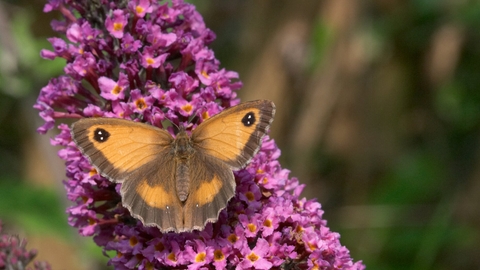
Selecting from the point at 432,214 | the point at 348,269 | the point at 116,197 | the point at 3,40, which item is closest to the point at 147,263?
the point at 116,197

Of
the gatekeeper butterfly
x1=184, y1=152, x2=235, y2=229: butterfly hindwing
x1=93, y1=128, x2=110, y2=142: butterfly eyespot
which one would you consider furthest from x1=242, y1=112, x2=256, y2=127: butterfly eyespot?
x1=93, y1=128, x2=110, y2=142: butterfly eyespot

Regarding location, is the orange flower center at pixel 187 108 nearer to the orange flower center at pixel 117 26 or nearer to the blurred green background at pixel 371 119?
the orange flower center at pixel 117 26

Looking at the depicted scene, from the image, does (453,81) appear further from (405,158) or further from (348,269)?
(348,269)

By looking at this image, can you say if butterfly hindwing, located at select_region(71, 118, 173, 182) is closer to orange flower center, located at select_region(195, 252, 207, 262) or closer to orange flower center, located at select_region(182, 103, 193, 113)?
orange flower center, located at select_region(182, 103, 193, 113)

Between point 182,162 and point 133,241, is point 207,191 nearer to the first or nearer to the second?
point 182,162

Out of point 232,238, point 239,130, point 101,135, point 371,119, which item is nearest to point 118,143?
point 101,135
